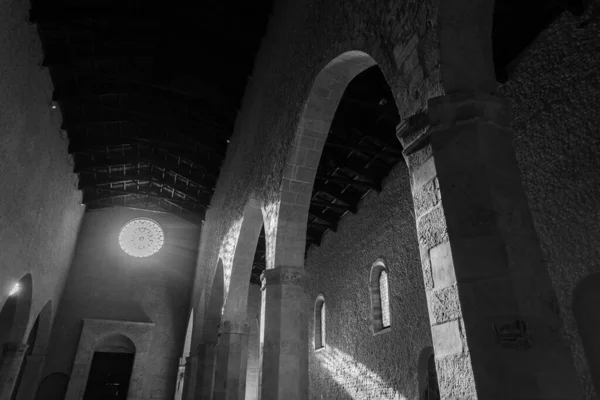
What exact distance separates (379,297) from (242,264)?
3.31 metres

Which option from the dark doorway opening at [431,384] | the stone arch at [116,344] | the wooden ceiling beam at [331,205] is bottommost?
the dark doorway opening at [431,384]

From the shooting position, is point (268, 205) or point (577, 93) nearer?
point (577, 93)

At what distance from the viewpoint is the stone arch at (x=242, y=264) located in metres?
7.79

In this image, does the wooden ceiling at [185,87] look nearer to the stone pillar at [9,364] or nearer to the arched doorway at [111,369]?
the stone pillar at [9,364]

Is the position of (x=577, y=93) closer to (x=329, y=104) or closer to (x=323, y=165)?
(x=329, y=104)

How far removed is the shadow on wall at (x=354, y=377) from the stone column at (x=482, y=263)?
6.38 m

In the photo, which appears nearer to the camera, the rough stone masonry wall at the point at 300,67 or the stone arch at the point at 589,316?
the rough stone masonry wall at the point at 300,67

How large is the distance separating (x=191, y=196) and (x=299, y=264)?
1209 cm

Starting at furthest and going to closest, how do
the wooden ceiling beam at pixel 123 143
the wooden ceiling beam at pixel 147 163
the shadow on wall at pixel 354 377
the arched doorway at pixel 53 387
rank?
the arched doorway at pixel 53 387, the wooden ceiling beam at pixel 147 163, the wooden ceiling beam at pixel 123 143, the shadow on wall at pixel 354 377

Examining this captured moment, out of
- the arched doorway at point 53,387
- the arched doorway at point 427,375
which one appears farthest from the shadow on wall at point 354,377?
the arched doorway at point 53,387

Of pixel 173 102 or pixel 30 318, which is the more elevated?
pixel 173 102

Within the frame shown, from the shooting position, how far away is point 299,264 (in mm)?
5234

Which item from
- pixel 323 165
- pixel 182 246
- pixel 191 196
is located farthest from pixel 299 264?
pixel 182 246

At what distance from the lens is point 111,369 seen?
596 inches
